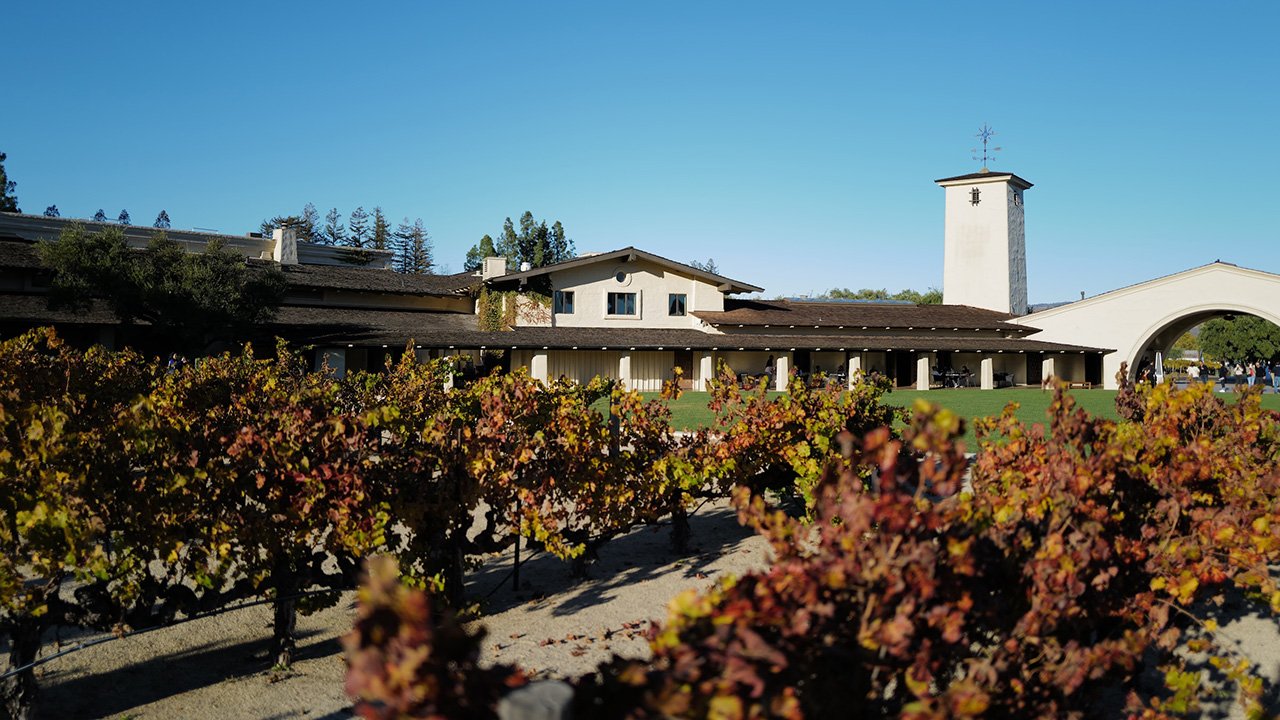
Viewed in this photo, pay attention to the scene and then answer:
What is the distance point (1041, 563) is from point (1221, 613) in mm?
5519

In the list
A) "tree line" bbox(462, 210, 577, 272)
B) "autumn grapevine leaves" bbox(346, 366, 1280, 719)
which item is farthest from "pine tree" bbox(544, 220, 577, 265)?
"autumn grapevine leaves" bbox(346, 366, 1280, 719)

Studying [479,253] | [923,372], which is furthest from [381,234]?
[923,372]

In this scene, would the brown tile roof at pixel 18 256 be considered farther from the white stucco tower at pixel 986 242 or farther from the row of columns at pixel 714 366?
the white stucco tower at pixel 986 242

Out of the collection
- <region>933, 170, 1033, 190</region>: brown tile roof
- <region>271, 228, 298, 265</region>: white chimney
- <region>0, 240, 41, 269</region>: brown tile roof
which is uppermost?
<region>933, 170, 1033, 190</region>: brown tile roof

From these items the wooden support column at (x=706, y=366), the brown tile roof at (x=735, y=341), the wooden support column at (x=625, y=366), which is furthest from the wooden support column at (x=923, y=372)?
the wooden support column at (x=625, y=366)

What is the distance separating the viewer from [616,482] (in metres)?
9.16

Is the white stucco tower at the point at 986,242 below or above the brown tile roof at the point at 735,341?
above

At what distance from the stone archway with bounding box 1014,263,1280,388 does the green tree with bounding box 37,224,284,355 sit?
137 feet

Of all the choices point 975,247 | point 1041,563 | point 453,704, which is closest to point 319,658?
point 453,704

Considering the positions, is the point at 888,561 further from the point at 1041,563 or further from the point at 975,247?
the point at 975,247

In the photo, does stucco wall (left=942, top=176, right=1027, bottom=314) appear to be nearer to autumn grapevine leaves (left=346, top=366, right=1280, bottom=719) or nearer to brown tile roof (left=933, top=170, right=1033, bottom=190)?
brown tile roof (left=933, top=170, right=1033, bottom=190)

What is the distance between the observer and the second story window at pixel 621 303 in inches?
1544

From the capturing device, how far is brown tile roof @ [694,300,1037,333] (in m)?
40.8

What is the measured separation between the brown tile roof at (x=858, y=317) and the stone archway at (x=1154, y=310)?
2231 millimetres
